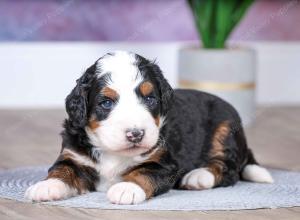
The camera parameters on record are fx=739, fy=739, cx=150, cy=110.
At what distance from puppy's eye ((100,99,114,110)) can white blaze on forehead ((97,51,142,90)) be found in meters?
0.05

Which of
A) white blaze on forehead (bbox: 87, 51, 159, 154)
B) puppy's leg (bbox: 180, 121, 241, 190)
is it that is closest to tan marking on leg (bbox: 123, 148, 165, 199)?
white blaze on forehead (bbox: 87, 51, 159, 154)

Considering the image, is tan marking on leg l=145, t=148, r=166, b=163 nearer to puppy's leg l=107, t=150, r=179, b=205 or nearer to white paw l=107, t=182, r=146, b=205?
puppy's leg l=107, t=150, r=179, b=205

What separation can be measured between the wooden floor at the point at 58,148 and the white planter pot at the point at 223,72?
259mm

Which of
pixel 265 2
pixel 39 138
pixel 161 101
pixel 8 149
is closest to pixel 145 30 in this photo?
pixel 265 2

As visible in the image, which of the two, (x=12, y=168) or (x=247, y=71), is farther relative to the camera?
(x=247, y=71)

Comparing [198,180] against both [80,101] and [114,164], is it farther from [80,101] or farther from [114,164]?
[80,101]

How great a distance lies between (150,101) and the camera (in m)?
2.64

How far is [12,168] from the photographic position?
3381mm

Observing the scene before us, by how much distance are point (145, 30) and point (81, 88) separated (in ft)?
10.5

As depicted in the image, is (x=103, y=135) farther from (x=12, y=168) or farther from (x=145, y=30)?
(x=145, y=30)

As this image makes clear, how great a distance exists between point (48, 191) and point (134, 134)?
39 cm

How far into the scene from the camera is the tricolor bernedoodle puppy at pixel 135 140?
2.55 meters

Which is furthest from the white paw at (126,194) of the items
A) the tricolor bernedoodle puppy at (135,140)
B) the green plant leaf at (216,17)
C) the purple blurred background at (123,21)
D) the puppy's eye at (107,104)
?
the purple blurred background at (123,21)

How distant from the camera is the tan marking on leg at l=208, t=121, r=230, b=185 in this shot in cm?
298
